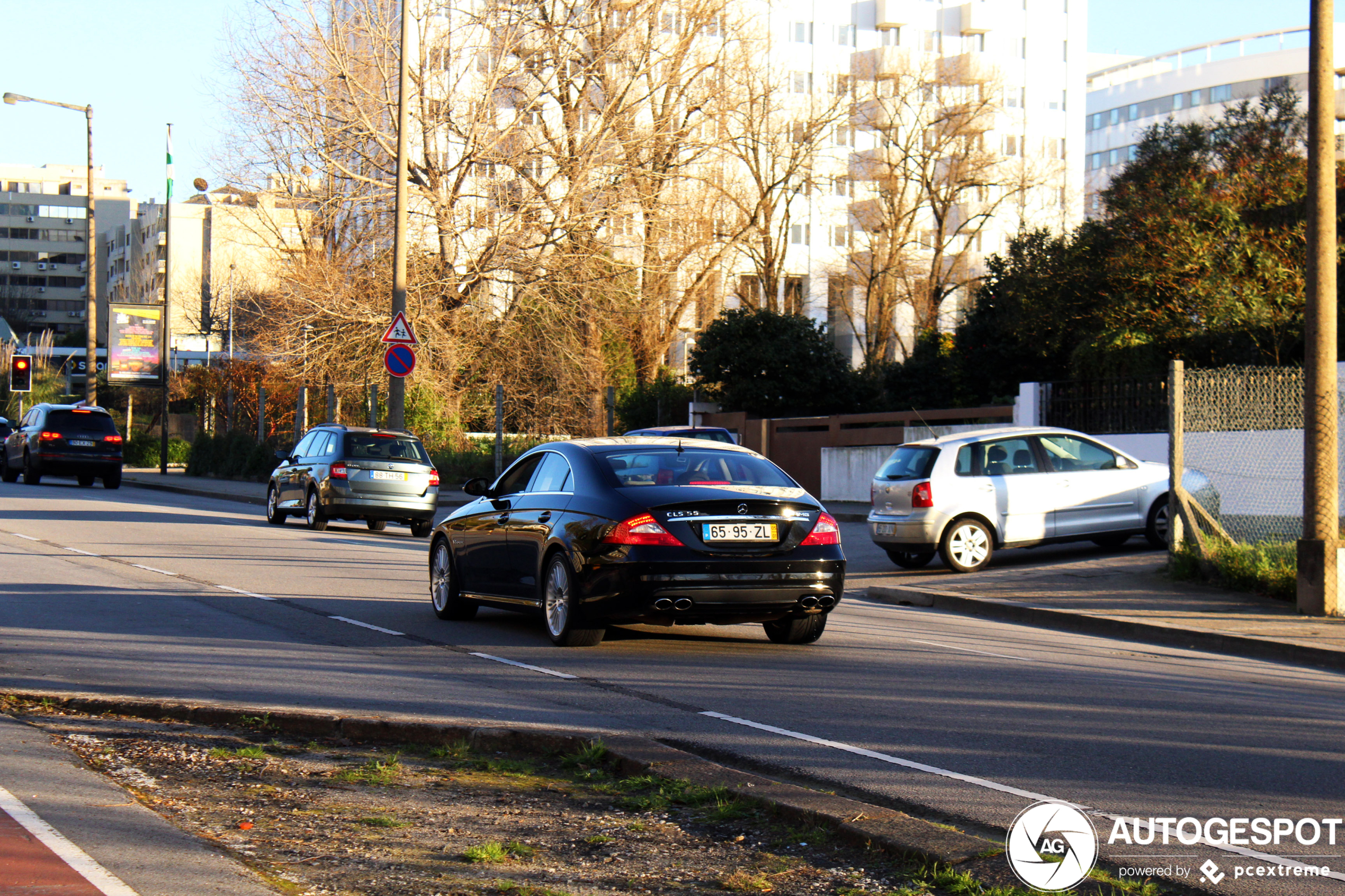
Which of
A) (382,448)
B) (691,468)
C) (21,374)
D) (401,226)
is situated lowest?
(691,468)

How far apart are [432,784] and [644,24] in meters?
33.5

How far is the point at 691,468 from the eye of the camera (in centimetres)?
1023

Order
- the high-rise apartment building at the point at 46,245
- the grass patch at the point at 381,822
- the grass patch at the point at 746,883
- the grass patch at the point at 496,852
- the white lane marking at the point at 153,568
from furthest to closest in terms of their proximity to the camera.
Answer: the high-rise apartment building at the point at 46,245 → the white lane marking at the point at 153,568 → the grass patch at the point at 381,822 → the grass patch at the point at 496,852 → the grass patch at the point at 746,883

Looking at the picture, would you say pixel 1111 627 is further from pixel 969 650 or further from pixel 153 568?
pixel 153 568

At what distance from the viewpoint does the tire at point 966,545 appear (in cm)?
1655

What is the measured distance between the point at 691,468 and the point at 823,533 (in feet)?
3.57

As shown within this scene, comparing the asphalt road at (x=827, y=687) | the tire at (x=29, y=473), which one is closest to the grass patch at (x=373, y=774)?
the asphalt road at (x=827, y=687)

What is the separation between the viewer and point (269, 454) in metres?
38.7

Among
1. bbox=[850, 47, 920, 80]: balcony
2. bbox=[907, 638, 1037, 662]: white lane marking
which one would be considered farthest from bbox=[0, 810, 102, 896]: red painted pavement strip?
bbox=[850, 47, 920, 80]: balcony

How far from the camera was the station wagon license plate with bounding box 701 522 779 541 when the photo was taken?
31.2ft

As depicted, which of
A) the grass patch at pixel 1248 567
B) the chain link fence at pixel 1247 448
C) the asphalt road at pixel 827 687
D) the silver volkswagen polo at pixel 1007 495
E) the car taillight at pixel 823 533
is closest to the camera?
the asphalt road at pixel 827 687

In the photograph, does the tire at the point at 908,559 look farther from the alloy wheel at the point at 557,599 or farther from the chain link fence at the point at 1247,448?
the alloy wheel at the point at 557,599

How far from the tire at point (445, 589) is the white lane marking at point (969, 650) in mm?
3710

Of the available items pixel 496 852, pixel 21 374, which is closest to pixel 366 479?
pixel 496 852
